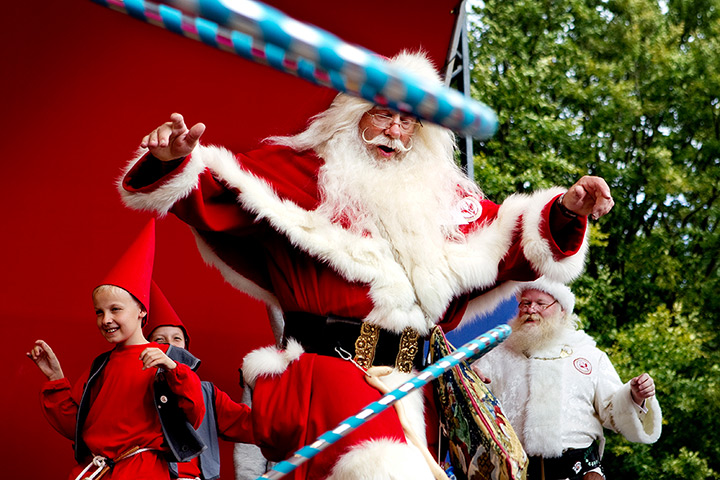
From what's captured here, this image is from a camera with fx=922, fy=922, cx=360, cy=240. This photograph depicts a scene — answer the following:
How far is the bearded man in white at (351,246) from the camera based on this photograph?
2.97 m

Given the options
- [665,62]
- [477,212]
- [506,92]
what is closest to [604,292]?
[506,92]

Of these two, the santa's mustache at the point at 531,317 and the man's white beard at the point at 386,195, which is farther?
the santa's mustache at the point at 531,317

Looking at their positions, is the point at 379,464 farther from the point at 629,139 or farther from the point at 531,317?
the point at 629,139

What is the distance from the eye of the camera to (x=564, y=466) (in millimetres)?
4699

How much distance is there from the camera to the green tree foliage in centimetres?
1186

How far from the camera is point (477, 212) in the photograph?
11.6ft

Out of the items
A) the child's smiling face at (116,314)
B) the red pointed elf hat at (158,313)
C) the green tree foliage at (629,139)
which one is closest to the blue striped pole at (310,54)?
the child's smiling face at (116,314)

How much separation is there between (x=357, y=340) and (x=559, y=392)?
206 centimetres

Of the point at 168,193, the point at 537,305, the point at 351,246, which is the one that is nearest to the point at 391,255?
the point at 351,246

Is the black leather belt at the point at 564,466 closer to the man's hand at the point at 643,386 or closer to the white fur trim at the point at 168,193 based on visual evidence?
the man's hand at the point at 643,386

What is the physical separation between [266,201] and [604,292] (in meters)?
9.82

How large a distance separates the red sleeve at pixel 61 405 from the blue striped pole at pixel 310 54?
2101 mm

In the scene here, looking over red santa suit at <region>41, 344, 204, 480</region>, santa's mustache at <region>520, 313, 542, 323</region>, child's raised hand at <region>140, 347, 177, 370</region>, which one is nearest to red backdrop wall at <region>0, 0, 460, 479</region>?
red santa suit at <region>41, 344, 204, 480</region>

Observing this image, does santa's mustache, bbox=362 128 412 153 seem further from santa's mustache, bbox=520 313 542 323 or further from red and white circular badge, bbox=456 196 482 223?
santa's mustache, bbox=520 313 542 323
